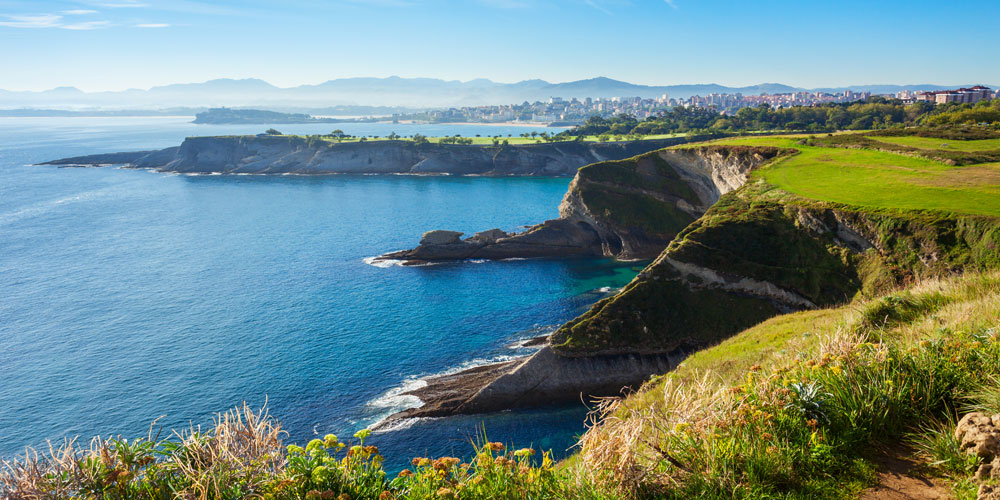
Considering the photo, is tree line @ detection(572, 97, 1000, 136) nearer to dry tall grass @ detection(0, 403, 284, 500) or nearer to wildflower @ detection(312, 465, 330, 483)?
wildflower @ detection(312, 465, 330, 483)

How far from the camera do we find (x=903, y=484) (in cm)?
696

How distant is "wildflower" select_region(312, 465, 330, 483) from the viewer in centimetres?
743

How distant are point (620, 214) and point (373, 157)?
4267 inches

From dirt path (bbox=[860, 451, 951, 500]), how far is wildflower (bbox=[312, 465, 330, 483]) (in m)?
7.08

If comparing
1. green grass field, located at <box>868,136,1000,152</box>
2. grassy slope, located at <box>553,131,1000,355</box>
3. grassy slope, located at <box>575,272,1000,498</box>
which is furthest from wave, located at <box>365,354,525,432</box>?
green grass field, located at <box>868,136,1000,152</box>

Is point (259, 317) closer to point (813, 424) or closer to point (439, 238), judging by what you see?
point (439, 238)

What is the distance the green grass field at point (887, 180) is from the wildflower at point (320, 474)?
43456 millimetres

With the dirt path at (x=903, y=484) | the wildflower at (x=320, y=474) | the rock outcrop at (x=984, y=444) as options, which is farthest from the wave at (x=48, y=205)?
the rock outcrop at (x=984, y=444)

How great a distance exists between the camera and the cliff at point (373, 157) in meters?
156

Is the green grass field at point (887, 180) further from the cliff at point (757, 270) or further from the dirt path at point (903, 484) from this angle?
the dirt path at point (903, 484)

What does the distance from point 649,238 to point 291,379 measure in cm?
5038

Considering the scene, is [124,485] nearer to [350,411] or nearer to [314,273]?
[350,411]

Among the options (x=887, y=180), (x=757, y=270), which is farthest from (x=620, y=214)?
(x=757, y=270)

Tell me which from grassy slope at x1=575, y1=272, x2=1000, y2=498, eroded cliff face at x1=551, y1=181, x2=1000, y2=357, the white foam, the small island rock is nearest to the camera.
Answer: grassy slope at x1=575, y1=272, x2=1000, y2=498
